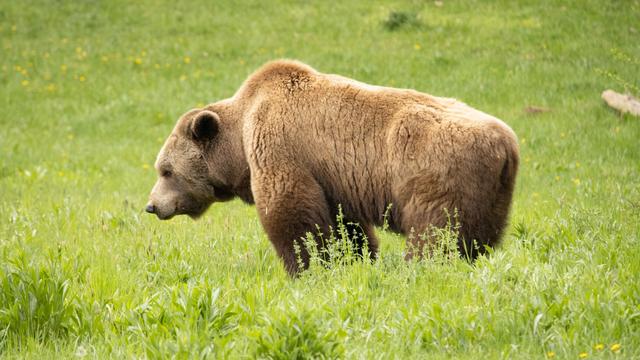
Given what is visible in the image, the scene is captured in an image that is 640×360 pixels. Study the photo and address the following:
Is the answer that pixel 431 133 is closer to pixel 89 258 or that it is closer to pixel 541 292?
pixel 541 292

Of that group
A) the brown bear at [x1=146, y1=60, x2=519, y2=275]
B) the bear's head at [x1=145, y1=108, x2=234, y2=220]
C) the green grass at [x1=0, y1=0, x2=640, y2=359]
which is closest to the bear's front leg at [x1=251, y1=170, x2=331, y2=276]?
the brown bear at [x1=146, y1=60, x2=519, y2=275]

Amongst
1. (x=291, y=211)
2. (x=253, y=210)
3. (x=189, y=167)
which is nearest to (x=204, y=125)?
(x=189, y=167)

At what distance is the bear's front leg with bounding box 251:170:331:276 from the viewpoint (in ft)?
22.7

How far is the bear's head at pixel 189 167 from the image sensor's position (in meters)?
7.86

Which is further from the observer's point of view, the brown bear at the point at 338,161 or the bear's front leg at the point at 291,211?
the bear's front leg at the point at 291,211

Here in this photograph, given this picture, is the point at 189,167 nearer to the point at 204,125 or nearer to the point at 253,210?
the point at 204,125

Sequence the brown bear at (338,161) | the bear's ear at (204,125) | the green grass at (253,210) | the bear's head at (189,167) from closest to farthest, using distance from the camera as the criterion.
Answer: the green grass at (253,210) < the brown bear at (338,161) < the bear's ear at (204,125) < the bear's head at (189,167)

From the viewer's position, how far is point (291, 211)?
692 cm

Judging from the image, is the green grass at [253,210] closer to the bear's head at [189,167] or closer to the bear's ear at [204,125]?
the bear's head at [189,167]

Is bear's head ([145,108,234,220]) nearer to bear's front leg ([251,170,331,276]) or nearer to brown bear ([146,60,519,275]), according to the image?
brown bear ([146,60,519,275])

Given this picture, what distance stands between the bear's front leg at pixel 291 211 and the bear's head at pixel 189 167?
0.99m

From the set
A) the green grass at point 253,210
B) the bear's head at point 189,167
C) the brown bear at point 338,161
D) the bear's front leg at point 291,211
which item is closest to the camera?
the green grass at point 253,210

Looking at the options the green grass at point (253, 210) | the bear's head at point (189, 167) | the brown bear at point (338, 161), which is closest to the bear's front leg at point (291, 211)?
the brown bear at point (338, 161)

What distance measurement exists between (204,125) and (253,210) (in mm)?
3166
